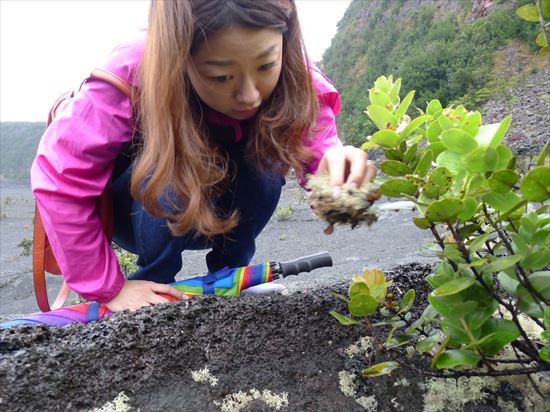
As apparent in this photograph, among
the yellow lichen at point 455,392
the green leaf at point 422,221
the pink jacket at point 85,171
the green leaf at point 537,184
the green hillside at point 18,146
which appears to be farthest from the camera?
the green hillside at point 18,146

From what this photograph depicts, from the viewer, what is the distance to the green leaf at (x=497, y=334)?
69 centimetres

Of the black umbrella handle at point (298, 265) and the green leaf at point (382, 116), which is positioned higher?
the green leaf at point (382, 116)

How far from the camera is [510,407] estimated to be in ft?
2.77

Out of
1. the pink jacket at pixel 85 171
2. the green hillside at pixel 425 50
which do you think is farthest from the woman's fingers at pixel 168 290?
the green hillside at pixel 425 50

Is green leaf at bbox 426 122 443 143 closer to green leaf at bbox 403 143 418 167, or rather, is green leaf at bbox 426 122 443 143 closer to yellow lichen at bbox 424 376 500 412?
green leaf at bbox 403 143 418 167

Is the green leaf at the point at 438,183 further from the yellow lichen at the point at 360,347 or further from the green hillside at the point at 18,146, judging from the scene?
the green hillside at the point at 18,146

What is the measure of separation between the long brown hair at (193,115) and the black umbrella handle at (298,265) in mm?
238

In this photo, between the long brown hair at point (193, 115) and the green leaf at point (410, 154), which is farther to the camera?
the long brown hair at point (193, 115)

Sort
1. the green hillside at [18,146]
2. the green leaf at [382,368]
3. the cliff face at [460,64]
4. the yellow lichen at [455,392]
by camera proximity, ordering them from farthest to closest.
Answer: the green hillside at [18,146], the cliff face at [460,64], the yellow lichen at [455,392], the green leaf at [382,368]

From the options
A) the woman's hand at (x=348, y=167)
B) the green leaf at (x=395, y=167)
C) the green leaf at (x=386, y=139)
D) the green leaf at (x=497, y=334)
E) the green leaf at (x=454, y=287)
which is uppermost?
the green leaf at (x=386, y=139)

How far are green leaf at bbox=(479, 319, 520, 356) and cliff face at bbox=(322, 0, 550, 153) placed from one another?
461 cm

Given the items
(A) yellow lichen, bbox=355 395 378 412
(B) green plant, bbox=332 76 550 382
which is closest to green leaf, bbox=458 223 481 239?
(B) green plant, bbox=332 76 550 382

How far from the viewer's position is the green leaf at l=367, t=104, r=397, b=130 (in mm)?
751

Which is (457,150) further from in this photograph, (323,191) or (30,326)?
(30,326)
